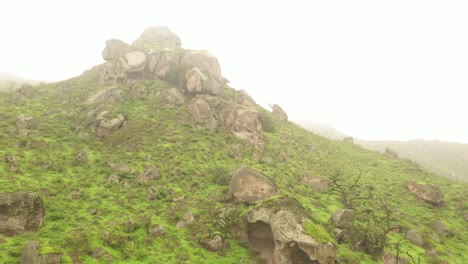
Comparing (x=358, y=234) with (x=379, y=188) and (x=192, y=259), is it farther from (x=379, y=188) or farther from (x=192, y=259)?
(x=379, y=188)

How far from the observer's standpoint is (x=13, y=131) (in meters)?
34.8

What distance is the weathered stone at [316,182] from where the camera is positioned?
3728cm

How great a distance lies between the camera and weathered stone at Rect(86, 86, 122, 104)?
150ft

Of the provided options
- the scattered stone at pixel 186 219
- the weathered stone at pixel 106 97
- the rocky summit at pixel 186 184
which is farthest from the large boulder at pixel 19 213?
the weathered stone at pixel 106 97

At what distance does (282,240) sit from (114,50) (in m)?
54.8

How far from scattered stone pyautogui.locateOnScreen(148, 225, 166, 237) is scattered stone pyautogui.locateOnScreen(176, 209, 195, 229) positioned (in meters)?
1.61

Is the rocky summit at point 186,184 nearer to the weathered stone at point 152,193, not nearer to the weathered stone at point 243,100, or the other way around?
the weathered stone at point 152,193

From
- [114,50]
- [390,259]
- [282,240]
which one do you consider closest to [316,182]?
[390,259]

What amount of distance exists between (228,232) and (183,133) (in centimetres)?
2182

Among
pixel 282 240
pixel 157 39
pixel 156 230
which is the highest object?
pixel 157 39

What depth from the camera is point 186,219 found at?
83.3 ft

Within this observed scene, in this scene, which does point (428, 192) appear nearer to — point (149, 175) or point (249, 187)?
point (249, 187)

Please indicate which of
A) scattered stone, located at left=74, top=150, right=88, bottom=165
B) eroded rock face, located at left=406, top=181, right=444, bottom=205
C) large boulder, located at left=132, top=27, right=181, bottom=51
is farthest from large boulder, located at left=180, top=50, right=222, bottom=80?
eroded rock face, located at left=406, top=181, right=444, bottom=205

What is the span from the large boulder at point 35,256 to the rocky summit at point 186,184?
0.07m
